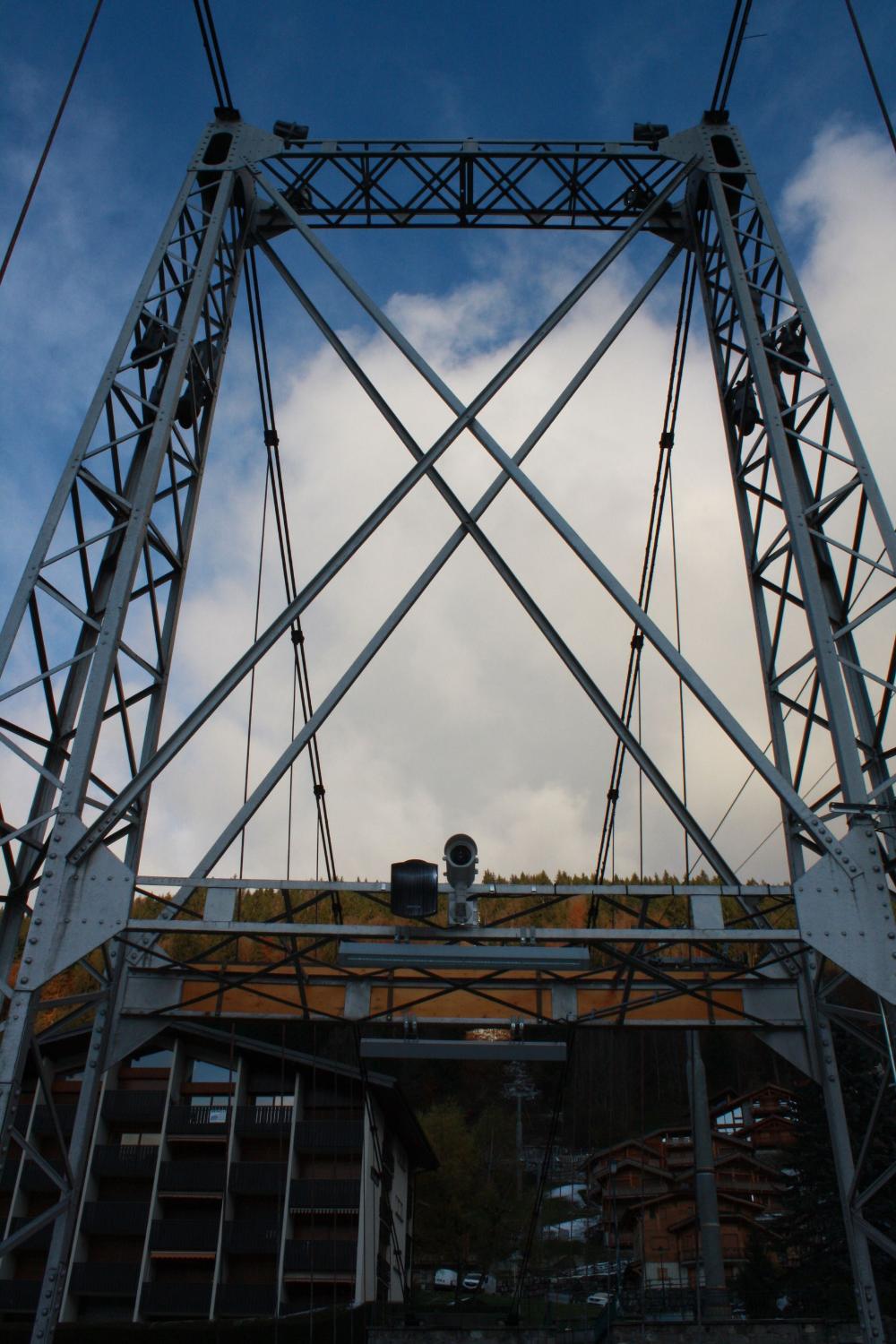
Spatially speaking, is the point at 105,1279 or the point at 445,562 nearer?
the point at 445,562

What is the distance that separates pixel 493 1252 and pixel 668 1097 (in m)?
31.9

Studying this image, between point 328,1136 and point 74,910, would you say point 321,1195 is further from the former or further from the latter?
point 74,910

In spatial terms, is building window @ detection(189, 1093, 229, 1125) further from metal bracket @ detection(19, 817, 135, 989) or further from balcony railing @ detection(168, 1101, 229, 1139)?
metal bracket @ detection(19, 817, 135, 989)

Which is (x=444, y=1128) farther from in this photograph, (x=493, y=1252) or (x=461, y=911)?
(x=461, y=911)

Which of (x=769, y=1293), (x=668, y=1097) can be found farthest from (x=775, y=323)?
(x=668, y=1097)

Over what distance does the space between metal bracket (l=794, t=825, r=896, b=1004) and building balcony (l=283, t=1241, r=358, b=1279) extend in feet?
71.4

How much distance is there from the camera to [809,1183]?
31.3m

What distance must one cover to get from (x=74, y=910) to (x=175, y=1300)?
2213cm

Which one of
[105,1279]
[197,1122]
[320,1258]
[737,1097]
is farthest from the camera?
[737,1097]

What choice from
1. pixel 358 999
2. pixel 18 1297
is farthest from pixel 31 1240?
pixel 358 999

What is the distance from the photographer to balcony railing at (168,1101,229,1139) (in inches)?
1107

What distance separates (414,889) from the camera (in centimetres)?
922

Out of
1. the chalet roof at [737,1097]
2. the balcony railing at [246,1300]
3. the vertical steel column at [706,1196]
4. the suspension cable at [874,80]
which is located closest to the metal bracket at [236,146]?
the suspension cable at [874,80]

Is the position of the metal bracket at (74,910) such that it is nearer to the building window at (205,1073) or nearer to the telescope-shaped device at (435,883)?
the telescope-shaped device at (435,883)
